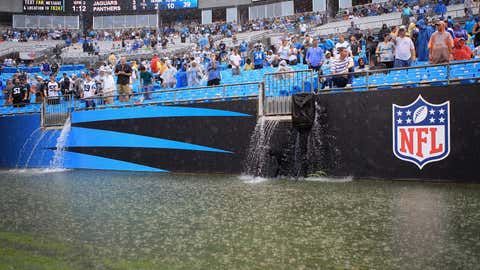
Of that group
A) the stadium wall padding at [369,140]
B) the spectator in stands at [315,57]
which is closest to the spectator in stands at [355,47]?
the spectator in stands at [315,57]

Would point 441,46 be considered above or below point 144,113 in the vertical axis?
above

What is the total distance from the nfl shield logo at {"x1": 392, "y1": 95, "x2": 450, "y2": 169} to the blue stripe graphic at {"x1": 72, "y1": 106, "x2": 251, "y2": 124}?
3975mm

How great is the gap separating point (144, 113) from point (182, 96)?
133 centimetres

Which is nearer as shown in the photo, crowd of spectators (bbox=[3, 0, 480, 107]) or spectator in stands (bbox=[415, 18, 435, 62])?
crowd of spectators (bbox=[3, 0, 480, 107])

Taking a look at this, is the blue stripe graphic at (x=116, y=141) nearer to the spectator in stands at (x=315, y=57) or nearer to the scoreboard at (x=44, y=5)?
the spectator in stands at (x=315, y=57)

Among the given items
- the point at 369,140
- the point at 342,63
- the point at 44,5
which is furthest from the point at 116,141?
the point at 44,5

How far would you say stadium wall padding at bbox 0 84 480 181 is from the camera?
9.58m

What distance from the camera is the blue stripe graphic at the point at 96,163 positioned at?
15.3 meters

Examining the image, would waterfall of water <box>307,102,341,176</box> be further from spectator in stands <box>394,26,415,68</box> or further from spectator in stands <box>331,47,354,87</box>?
spectator in stands <box>394,26,415,68</box>

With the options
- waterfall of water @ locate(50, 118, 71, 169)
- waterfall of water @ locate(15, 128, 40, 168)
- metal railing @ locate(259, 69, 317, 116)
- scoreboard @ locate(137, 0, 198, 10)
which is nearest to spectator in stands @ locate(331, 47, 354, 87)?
metal railing @ locate(259, 69, 317, 116)

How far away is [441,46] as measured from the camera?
415 inches

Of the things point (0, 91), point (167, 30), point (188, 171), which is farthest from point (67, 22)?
point (188, 171)

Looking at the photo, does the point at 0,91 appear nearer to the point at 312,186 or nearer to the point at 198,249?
the point at 312,186

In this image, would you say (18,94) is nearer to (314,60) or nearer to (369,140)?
(314,60)
